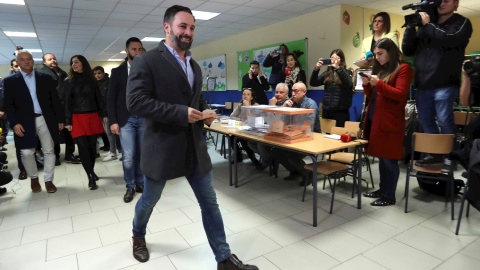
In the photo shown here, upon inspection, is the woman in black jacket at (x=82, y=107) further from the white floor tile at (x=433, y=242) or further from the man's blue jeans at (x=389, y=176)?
the white floor tile at (x=433, y=242)

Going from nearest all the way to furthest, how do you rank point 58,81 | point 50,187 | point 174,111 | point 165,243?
point 174,111
point 165,243
point 50,187
point 58,81

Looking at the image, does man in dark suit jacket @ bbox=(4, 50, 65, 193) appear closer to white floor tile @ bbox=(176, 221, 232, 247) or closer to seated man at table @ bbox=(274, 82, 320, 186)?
white floor tile @ bbox=(176, 221, 232, 247)

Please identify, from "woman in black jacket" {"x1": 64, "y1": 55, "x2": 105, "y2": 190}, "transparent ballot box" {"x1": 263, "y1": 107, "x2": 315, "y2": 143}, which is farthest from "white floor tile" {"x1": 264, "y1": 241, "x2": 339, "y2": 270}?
"woman in black jacket" {"x1": 64, "y1": 55, "x2": 105, "y2": 190}

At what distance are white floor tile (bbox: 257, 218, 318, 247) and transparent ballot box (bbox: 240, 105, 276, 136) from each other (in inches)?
38.3

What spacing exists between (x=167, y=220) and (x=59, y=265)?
895 mm

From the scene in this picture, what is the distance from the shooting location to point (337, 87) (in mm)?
4117

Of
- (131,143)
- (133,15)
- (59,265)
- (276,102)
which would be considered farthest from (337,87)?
(133,15)

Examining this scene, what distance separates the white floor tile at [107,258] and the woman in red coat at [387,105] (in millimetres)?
2295

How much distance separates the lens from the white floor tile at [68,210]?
9.44 feet

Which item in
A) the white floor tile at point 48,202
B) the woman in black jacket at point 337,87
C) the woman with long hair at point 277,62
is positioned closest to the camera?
the white floor tile at point 48,202

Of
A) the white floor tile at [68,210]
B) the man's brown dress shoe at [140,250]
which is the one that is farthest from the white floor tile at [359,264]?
the white floor tile at [68,210]

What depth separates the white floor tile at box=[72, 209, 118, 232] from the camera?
104 inches

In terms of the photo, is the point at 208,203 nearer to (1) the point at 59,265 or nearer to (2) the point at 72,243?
(1) the point at 59,265

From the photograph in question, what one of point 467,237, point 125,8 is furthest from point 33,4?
point 467,237
